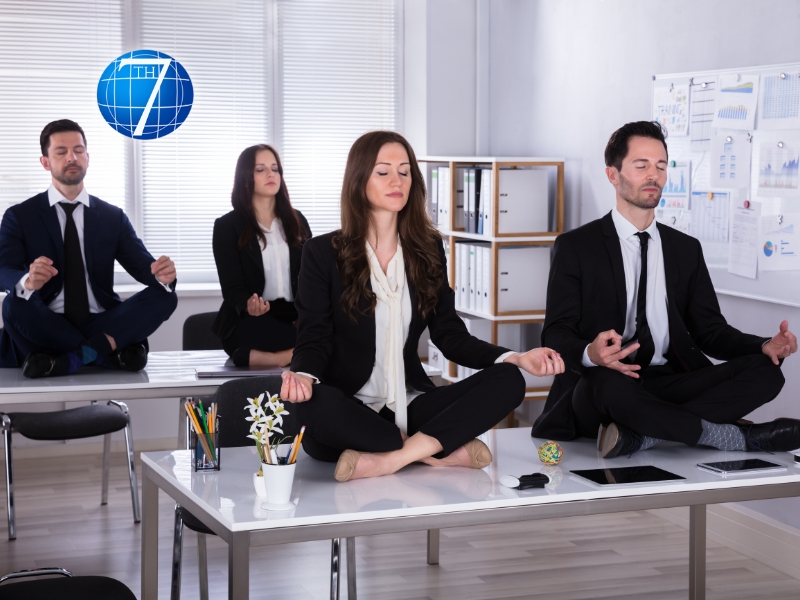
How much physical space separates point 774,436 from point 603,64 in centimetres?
263

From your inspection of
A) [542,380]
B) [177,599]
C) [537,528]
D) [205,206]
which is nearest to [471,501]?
[177,599]

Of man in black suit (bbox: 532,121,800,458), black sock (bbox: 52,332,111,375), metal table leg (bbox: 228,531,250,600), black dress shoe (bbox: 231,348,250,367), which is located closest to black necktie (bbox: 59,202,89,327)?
black sock (bbox: 52,332,111,375)

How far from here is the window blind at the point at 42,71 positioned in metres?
5.48

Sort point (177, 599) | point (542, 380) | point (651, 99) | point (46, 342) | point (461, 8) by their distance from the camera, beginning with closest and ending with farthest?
point (177, 599)
point (46, 342)
point (651, 99)
point (542, 380)
point (461, 8)

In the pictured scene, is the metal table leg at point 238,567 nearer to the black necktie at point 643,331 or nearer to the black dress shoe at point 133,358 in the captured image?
the black necktie at point 643,331

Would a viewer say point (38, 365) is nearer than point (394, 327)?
No

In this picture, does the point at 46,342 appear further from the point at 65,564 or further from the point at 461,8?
the point at 461,8

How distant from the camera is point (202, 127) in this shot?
5941mm

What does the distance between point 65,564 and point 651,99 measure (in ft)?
10.0

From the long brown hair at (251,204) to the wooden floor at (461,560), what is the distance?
1275mm

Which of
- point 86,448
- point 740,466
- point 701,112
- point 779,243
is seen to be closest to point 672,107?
point 701,112

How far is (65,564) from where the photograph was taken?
375 cm

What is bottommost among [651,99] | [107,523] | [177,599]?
[107,523]

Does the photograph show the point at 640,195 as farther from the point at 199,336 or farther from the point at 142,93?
the point at 142,93
